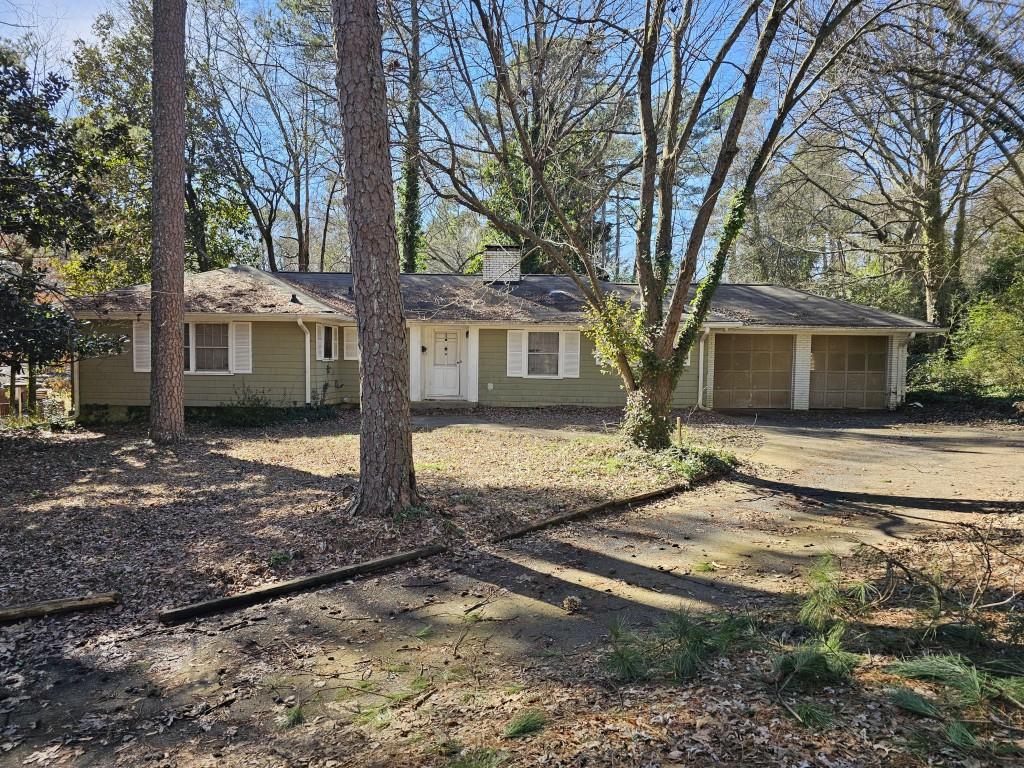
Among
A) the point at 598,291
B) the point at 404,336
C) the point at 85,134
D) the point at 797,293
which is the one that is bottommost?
the point at 404,336

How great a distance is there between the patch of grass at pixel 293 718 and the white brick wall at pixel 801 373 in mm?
16087

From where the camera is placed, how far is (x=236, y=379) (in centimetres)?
1427

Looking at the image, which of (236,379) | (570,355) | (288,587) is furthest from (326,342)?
(288,587)

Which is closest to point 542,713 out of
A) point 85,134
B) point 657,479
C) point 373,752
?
point 373,752

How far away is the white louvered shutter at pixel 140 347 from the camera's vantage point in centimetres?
1409

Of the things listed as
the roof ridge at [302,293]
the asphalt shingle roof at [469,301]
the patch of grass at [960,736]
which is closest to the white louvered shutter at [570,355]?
the asphalt shingle roof at [469,301]

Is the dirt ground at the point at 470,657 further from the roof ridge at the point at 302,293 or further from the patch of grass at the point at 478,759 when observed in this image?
the roof ridge at the point at 302,293

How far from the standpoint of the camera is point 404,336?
557 centimetres

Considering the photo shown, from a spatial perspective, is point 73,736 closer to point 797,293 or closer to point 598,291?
point 598,291

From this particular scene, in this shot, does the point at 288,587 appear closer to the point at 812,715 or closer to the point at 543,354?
the point at 812,715

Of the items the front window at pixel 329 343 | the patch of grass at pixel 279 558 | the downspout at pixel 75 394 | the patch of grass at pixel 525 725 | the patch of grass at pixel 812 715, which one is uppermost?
the front window at pixel 329 343

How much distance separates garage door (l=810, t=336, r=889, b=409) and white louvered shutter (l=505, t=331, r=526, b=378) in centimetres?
804

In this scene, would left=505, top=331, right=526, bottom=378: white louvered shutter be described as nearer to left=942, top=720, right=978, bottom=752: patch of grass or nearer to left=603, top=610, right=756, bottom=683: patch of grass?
left=603, top=610, right=756, bottom=683: patch of grass

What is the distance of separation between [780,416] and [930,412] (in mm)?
3846
